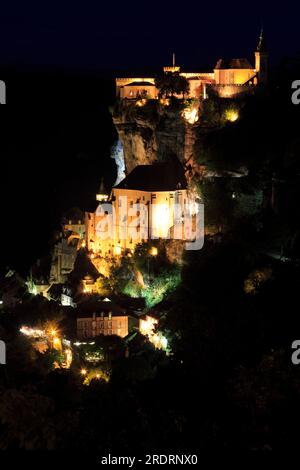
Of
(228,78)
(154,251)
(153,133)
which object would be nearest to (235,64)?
(228,78)

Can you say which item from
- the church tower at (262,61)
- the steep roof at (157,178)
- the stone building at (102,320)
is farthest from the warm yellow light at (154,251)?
the church tower at (262,61)

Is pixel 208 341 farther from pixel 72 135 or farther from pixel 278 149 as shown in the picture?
pixel 72 135

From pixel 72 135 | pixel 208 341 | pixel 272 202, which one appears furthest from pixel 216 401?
pixel 72 135

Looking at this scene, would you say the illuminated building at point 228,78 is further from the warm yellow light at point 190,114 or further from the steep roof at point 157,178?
the steep roof at point 157,178

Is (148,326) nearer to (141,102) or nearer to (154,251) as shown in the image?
(154,251)

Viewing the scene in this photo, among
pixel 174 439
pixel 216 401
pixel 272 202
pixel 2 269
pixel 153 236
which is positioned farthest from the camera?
pixel 2 269

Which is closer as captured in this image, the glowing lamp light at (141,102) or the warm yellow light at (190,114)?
the warm yellow light at (190,114)

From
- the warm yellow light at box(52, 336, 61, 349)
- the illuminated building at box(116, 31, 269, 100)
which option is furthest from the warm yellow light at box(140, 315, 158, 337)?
the illuminated building at box(116, 31, 269, 100)
